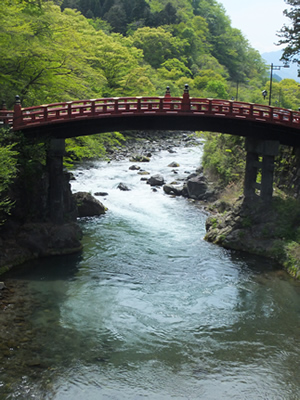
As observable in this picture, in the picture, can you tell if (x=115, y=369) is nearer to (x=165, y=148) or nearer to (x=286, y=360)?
(x=286, y=360)

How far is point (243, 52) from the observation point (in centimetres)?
12356

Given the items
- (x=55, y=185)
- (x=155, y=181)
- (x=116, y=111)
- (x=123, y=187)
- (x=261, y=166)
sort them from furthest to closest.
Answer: (x=155, y=181), (x=123, y=187), (x=261, y=166), (x=55, y=185), (x=116, y=111)

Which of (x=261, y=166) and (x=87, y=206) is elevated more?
(x=261, y=166)

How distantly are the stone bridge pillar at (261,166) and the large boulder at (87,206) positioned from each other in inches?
410

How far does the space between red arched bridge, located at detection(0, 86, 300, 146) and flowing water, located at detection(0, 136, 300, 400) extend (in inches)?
267

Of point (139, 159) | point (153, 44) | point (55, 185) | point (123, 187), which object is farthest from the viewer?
point (153, 44)

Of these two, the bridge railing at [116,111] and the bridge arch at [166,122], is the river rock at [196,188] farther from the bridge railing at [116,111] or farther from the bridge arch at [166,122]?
the bridge railing at [116,111]

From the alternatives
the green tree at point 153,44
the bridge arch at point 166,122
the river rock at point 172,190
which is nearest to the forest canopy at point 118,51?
the green tree at point 153,44

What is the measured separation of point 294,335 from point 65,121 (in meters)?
15.4

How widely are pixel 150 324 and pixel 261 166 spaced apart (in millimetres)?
14117

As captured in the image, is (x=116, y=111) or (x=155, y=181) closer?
(x=116, y=111)

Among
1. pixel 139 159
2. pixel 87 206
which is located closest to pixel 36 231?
pixel 87 206

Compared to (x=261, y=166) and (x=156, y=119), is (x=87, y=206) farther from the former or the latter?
(x=261, y=166)

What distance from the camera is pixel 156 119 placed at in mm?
27297
